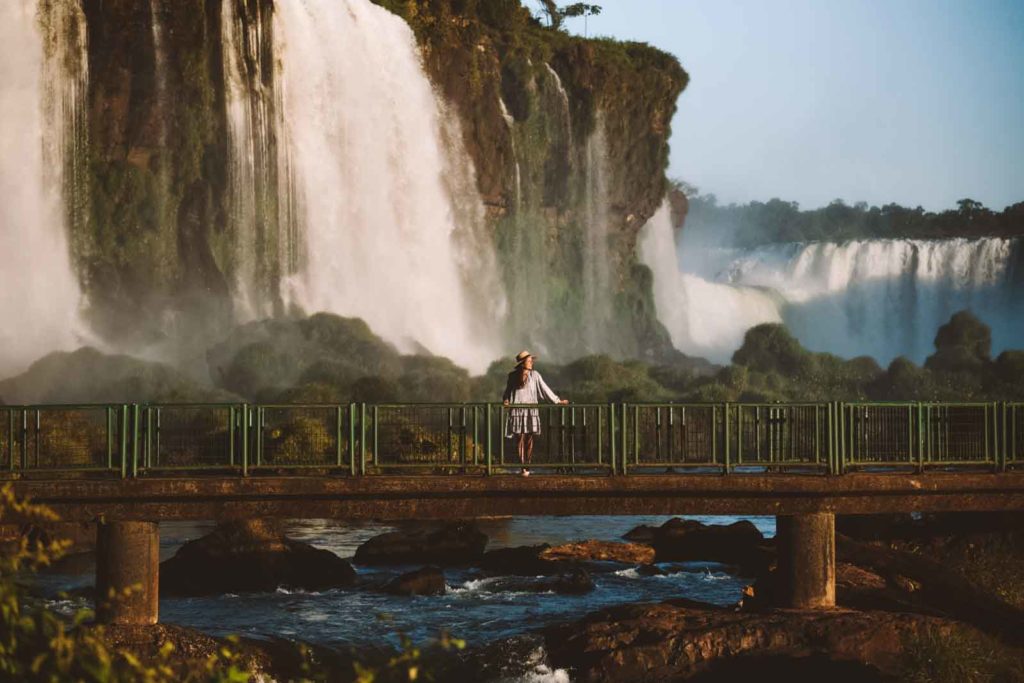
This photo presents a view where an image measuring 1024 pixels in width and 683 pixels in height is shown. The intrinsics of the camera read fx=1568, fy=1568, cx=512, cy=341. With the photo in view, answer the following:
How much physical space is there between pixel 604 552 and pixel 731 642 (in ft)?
40.0

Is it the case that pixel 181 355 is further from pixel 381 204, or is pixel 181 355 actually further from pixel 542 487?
pixel 542 487

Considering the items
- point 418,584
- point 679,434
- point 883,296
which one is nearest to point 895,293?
point 883,296

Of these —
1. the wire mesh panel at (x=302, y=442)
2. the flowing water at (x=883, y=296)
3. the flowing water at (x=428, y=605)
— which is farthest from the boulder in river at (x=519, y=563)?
the flowing water at (x=883, y=296)

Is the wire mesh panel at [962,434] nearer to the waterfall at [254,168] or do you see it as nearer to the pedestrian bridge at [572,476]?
the pedestrian bridge at [572,476]

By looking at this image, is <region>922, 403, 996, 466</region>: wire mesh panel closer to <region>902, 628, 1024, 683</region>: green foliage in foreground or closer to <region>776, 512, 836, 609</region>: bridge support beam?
<region>776, 512, 836, 609</region>: bridge support beam

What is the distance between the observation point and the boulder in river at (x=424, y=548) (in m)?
29.9

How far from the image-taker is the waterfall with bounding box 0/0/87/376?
52.8m

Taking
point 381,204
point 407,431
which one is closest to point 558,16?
point 381,204

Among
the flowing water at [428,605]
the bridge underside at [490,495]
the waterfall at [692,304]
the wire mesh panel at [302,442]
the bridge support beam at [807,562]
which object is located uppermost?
the waterfall at [692,304]

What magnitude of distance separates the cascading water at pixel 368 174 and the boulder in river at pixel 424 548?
3019 centimetres

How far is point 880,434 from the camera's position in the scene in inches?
813

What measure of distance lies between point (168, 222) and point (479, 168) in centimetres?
1710

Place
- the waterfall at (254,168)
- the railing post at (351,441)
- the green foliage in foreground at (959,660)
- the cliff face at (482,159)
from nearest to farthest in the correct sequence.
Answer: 1. the green foliage in foreground at (959,660)
2. the railing post at (351,441)
3. the cliff face at (482,159)
4. the waterfall at (254,168)

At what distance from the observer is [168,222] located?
186ft
